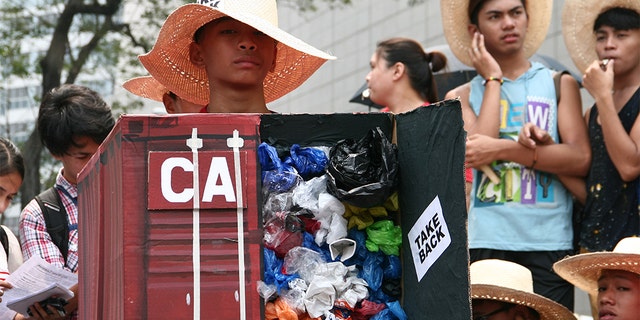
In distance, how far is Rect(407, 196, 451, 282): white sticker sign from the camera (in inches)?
152

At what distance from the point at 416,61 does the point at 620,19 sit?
110cm

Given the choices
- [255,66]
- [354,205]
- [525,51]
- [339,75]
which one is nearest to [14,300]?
[255,66]

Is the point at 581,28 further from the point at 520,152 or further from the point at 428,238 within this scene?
the point at 428,238

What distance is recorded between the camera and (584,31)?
6.45 m

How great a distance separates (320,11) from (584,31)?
583 inches

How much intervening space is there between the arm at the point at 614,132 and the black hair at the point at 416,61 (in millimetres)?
904

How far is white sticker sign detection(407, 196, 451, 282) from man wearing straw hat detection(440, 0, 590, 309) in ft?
6.88

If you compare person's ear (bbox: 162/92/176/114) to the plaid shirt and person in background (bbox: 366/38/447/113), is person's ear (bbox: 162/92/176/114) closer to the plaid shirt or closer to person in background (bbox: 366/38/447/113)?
the plaid shirt

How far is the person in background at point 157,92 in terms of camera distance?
19.0 feet

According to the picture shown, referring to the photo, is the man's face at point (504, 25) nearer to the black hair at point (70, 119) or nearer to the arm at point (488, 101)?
the arm at point (488, 101)

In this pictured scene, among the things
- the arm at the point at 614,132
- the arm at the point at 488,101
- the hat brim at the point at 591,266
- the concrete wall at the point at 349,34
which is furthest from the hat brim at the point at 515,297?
the concrete wall at the point at 349,34

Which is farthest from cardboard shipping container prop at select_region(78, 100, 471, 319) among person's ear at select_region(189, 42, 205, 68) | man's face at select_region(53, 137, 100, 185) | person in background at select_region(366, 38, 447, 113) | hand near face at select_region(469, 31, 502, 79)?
person in background at select_region(366, 38, 447, 113)

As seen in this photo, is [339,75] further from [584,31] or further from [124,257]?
[124,257]

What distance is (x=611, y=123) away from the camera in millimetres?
5906
